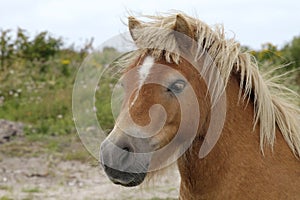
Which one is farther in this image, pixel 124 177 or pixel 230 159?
pixel 230 159

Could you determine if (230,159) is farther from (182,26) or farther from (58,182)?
(58,182)

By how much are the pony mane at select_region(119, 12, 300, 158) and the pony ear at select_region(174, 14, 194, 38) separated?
0.03 m

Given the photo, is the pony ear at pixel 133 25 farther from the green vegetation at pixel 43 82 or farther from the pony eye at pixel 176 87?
the green vegetation at pixel 43 82

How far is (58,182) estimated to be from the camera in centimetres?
718

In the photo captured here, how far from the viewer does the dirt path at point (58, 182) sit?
6676 mm

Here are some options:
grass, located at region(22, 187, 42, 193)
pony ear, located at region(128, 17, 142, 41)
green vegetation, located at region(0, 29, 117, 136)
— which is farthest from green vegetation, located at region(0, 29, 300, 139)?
pony ear, located at region(128, 17, 142, 41)

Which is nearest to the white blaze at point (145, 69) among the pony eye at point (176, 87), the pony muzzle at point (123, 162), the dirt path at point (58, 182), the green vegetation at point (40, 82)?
the pony eye at point (176, 87)

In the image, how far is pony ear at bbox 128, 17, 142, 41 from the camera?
10.1 ft

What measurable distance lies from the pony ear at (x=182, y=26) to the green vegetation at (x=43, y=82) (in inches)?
192

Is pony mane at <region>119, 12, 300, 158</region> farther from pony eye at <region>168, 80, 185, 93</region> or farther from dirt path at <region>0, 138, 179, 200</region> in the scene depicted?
dirt path at <region>0, 138, 179, 200</region>

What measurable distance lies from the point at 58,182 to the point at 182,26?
184 inches

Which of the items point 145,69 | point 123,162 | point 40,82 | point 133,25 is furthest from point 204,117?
point 40,82

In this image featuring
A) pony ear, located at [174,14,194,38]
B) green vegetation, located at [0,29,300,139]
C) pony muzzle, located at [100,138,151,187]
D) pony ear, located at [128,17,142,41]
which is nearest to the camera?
pony muzzle, located at [100,138,151,187]

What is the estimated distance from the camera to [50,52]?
495 inches
